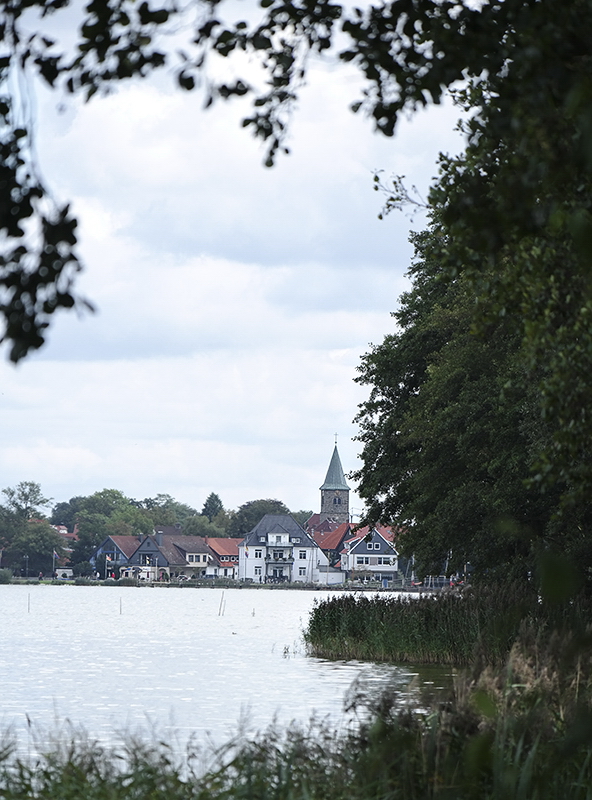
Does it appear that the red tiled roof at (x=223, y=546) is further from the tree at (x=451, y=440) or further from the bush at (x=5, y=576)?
the tree at (x=451, y=440)

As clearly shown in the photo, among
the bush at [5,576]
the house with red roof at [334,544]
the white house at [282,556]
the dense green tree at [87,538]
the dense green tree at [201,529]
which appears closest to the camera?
the bush at [5,576]

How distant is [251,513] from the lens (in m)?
187

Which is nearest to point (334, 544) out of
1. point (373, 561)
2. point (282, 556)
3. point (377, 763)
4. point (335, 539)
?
point (335, 539)

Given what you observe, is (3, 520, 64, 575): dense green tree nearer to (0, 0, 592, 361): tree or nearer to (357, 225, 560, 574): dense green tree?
(357, 225, 560, 574): dense green tree

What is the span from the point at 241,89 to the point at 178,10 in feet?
3.47

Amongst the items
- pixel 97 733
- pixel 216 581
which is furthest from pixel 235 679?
pixel 216 581

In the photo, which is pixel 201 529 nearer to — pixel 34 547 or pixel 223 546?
pixel 223 546

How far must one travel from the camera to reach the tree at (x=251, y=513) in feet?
604

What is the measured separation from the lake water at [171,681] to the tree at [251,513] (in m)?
134

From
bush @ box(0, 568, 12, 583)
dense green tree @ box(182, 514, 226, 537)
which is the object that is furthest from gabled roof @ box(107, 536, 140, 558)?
dense green tree @ box(182, 514, 226, 537)

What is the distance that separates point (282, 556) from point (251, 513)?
24.6m

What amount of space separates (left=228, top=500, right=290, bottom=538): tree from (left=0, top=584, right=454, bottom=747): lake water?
133691 mm

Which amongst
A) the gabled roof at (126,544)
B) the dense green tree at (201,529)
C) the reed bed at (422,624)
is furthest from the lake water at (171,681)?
the dense green tree at (201,529)

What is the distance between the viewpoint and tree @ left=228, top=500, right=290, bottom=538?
7244 inches
